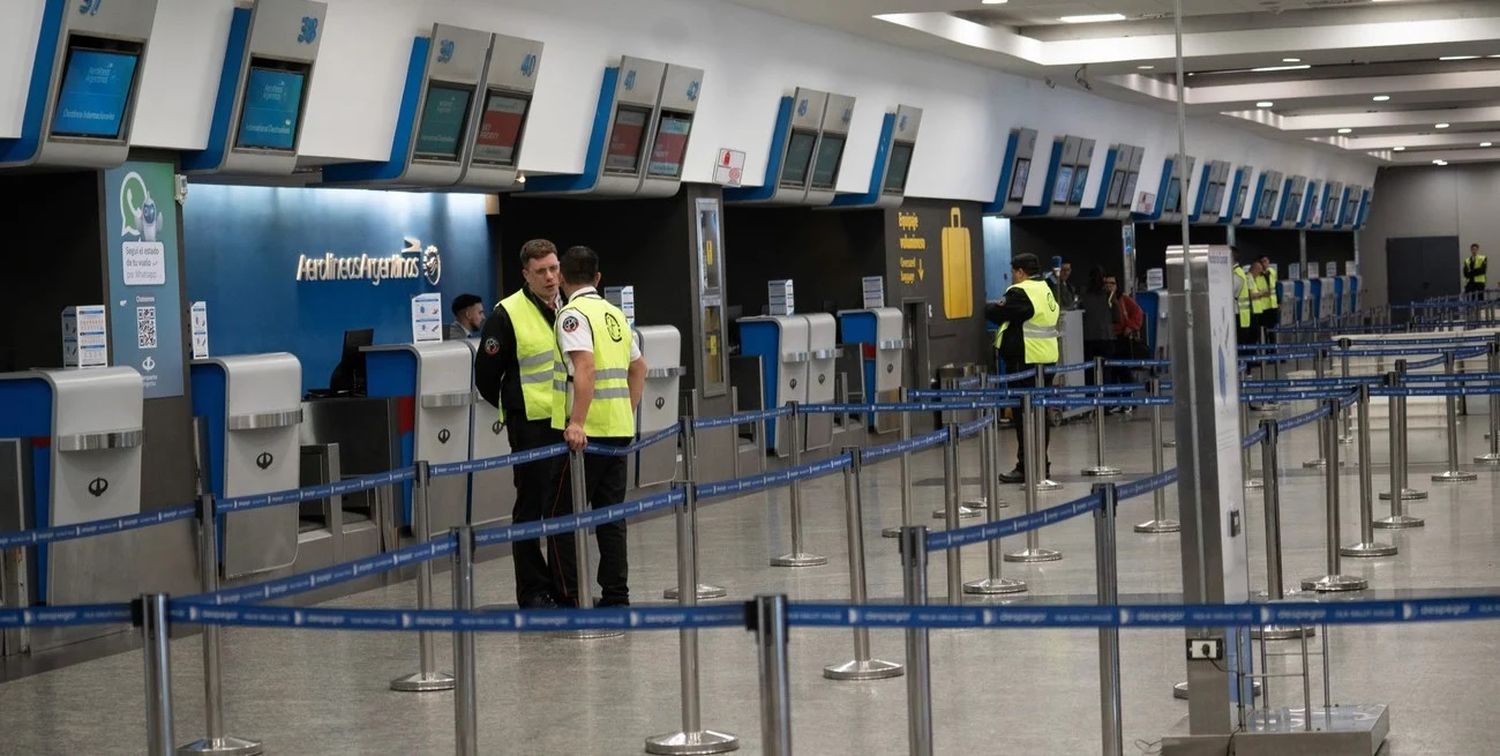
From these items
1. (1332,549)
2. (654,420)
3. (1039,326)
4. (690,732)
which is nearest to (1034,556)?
(1332,549)

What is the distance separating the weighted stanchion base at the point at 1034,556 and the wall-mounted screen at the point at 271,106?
14.3 feet

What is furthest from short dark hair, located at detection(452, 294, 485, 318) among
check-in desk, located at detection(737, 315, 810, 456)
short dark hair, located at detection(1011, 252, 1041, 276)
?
short dark hair, located at detection(1011, 252, 1041, 276)

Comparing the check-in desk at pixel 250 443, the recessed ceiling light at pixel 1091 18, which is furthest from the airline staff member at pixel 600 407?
the recessed ceiling light at pixel 1091 18

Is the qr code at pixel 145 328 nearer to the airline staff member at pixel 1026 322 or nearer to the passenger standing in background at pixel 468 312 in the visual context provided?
the passenger standing in background at pixel 468 312

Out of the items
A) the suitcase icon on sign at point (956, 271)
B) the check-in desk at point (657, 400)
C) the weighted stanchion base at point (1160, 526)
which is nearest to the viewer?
the weighted stanchion base at point (1160, 526)

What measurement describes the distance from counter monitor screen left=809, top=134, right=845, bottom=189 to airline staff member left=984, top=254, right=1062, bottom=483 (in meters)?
2.11

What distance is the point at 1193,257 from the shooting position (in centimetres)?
530

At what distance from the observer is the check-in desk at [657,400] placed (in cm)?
1302

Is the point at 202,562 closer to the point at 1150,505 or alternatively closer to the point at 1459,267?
the point at 1150,505

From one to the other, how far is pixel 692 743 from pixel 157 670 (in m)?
2.04

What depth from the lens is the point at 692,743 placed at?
5855mm

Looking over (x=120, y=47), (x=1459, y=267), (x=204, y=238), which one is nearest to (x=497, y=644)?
(x=120, y=47)

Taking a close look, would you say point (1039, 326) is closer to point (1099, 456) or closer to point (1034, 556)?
point (1099, 456)

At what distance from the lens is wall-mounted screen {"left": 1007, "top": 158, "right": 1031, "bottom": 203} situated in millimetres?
20438
